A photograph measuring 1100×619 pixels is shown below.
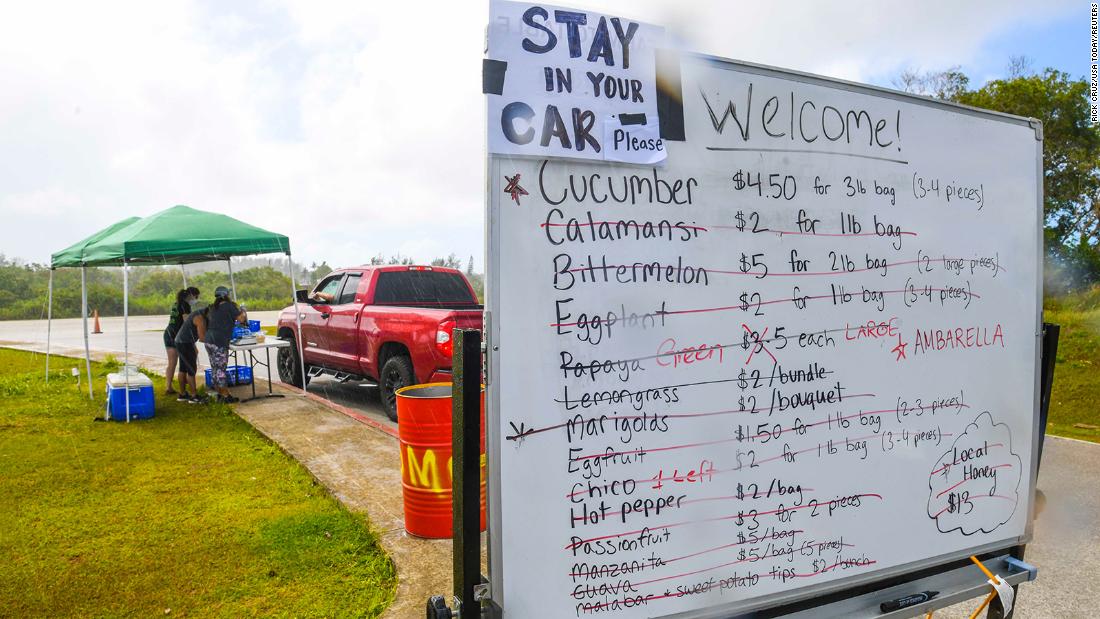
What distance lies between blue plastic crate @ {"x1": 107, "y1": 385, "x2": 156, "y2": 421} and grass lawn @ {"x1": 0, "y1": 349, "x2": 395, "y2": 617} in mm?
757

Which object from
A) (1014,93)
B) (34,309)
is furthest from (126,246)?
(34,309)

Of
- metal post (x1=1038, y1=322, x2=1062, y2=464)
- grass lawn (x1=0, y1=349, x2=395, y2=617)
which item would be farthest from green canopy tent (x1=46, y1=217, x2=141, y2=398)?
metal post (x1=1038, y1=322, x2=1062, y2=464)

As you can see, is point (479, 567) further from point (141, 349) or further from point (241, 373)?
point (141, 349)

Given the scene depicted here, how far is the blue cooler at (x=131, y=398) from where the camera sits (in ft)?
27.3

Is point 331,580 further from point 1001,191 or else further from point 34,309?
point 34,309

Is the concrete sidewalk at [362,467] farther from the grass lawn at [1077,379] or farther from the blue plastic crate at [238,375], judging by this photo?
the grass lawn at [1077,379]

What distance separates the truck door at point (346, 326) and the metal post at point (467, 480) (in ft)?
24.2

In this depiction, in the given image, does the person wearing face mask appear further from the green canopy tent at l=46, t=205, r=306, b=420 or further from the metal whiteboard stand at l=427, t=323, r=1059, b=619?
the metal whiteboard stand at l=427, t=323, r=1059, b=619

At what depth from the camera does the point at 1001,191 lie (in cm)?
263

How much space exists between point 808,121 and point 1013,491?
1.79 meters

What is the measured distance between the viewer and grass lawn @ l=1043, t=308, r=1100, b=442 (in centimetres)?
957

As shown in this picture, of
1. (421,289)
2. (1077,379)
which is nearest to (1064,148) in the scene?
(1077,379)

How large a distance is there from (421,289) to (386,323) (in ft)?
3.71

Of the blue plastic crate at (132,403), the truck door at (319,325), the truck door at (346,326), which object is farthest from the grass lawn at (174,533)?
the truck door at (319,325)
